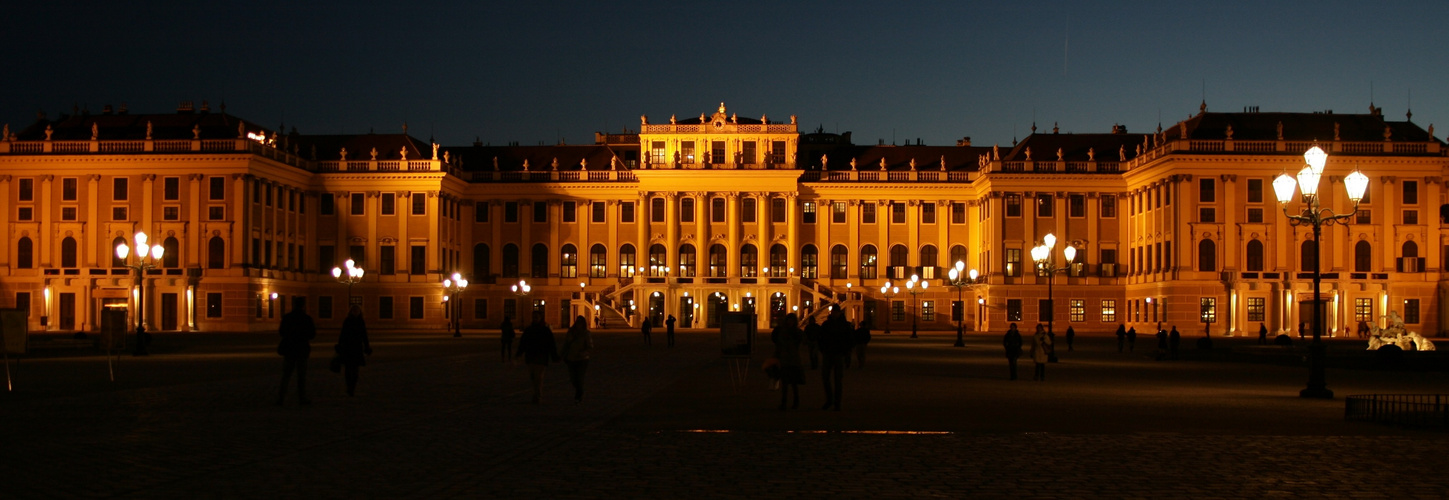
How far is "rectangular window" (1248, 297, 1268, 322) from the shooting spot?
78.6m

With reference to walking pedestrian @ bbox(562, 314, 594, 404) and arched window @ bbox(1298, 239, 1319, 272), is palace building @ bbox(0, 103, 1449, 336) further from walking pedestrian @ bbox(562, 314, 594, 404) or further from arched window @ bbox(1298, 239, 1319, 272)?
walking pedestrian @ bbox(562, 314, 594, 404)

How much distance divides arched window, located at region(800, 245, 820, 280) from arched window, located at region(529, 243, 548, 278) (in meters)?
16.6

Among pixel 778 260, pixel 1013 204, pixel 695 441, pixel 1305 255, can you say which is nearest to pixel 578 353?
pixel 695 441

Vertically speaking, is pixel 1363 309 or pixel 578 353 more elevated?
pixel 578 353

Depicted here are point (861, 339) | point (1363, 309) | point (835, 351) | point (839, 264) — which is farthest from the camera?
point (839, 264)

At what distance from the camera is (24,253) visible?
80.2 m

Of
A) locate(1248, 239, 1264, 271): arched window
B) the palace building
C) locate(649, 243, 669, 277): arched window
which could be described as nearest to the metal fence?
the palace building

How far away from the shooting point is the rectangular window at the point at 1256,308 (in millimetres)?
78625

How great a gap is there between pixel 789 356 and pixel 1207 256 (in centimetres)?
6309

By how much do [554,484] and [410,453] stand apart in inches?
117

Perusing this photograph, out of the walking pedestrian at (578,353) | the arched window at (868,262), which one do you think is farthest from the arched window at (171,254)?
the walking pedestrian at (578,353)

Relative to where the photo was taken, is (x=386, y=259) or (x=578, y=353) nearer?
(x=578, y=353)

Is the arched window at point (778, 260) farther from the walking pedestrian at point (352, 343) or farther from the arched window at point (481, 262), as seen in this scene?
the walking pedestrian at point (352, 343)

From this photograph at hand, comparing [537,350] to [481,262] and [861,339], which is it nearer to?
[861,339]
